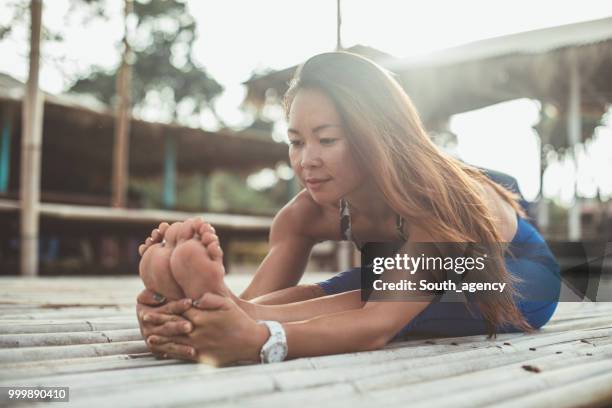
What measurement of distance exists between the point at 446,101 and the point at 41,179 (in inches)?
284

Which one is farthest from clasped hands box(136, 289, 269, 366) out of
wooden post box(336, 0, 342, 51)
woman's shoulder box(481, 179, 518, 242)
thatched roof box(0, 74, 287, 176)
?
thatched roof box(0, 74, 287, 176)

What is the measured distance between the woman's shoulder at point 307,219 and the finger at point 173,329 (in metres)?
0.74

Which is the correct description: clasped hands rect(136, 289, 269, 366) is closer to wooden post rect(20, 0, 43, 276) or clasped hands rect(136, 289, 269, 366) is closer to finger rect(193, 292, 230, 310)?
finger rect(193, 292, 230, 310)

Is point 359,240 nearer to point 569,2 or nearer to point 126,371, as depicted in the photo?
point 126,371

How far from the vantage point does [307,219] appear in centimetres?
187

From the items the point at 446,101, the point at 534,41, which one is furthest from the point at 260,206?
the point at 534,41

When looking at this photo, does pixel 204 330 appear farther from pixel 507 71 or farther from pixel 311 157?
pixel 507 71

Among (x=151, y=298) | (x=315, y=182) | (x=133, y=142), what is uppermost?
(x=133, y=142)

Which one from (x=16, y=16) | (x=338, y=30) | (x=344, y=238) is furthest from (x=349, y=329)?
(x=16, y=16)

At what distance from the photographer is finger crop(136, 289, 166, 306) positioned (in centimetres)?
120

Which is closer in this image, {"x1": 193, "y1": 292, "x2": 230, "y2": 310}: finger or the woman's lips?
{"x1": 193, "y1": 292, "x2": 230, "y2": 310}: finger

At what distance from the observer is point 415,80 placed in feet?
24.1

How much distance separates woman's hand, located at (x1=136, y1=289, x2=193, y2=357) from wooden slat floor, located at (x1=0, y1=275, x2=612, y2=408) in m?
0.07

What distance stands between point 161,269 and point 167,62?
68.4 feet
